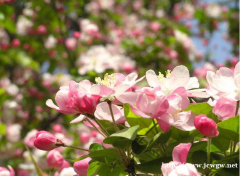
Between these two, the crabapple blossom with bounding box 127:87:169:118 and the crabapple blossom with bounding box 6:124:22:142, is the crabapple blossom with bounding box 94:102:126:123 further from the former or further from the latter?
the crabapple blossom with bounding box 6:124:22:142

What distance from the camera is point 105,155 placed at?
727mm

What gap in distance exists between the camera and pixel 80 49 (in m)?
3.43

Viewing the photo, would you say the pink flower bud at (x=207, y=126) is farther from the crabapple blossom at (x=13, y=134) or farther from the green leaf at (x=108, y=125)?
the crabapple blossom at (x=13, y=134)

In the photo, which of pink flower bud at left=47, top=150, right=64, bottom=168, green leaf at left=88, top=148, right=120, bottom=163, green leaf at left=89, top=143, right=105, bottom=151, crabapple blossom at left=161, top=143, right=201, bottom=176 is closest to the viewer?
crabapple blossom at left=161, top=143, right=201, bottom=176

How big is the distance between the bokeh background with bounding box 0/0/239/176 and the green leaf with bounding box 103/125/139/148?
184cm

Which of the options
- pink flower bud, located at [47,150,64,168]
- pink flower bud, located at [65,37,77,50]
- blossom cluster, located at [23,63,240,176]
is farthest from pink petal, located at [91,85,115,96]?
pink flower bud, located at [65,37,77,50]

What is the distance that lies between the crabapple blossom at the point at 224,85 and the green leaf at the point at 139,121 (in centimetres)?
13

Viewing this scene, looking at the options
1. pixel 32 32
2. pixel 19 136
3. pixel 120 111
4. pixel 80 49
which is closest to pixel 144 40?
pixel 80 49

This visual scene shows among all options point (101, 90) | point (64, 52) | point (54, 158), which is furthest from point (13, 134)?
point (101, 90)

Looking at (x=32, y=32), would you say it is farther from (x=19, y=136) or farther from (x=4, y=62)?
(x=19, y=136)

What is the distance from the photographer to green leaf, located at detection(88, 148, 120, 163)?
2.36ft

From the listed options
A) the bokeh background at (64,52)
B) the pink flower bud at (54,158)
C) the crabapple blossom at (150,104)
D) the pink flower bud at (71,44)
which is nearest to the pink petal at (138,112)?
the crabapple blossom at (150,104)

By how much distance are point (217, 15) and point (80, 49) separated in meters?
2.27

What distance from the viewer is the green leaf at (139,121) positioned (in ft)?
2.38
